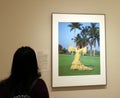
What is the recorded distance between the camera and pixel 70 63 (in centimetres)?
236

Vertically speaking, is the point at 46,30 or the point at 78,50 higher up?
the point at 46,30

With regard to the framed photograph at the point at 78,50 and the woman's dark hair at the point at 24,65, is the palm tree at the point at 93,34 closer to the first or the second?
the framed photograph at the point at 78,50

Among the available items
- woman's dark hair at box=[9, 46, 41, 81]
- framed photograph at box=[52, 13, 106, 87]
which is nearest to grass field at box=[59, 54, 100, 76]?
framed photograph at box=[52, 13, 106, 87]

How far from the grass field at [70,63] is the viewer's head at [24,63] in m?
0.92

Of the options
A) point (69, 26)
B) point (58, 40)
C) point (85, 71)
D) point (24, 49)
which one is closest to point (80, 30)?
point (69, 26)

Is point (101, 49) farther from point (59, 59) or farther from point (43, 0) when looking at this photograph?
point (43, 0)

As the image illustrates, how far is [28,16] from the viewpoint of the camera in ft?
7.57

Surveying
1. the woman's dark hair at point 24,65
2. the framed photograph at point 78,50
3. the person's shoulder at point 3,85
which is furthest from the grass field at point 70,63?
the person's shoulder at point 3,85

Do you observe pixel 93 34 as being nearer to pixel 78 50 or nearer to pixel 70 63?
pixel 78 50

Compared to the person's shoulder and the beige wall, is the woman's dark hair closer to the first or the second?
the person's shoulder

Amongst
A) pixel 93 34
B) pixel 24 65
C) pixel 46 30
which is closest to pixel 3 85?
pixel 24 65

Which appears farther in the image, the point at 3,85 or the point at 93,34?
the point at 93,34

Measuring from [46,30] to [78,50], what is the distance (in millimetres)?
429

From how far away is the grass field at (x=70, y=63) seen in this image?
2336mm
